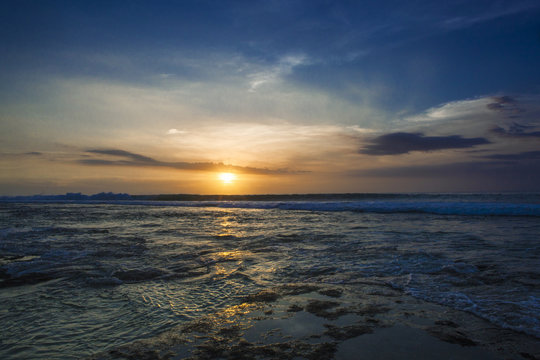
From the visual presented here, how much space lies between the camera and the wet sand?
2.50 metres

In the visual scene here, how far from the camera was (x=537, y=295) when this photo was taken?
3793mm

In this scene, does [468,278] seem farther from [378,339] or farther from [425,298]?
[378,339]

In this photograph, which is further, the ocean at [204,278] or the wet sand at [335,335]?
the ocean at [204,278]

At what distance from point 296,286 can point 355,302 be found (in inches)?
35.9

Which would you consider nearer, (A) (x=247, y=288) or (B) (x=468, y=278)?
(A) (x=247, y=288)

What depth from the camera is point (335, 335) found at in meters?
2.81

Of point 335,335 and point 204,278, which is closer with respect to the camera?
point 335,335

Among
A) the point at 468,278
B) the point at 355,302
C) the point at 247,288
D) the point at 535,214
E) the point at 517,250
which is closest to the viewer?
the point at 355,302

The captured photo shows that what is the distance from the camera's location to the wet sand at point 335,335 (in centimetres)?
250

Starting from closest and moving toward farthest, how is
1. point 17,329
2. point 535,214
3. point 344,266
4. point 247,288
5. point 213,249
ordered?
point 17,329
point 247,288
point 344,266
point 213,249
point 535,214

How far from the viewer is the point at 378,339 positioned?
274cm

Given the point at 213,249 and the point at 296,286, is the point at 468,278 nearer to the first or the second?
the point at 296,286

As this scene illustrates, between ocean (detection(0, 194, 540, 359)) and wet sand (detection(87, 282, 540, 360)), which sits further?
ocean (detection(0, 194, 540, 359))

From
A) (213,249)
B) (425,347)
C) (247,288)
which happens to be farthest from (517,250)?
(213,249)
